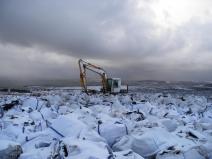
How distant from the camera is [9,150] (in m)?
4.65

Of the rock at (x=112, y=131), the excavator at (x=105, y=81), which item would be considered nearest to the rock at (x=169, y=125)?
the rock at (x=112, y=131)

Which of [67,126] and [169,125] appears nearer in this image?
[67,126]

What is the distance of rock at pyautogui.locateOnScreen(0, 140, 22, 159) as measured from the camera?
15.1 ft

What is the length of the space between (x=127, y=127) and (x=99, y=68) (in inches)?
1038

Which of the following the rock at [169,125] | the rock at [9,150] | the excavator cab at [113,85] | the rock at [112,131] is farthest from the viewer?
the excavator cab at [113,85]

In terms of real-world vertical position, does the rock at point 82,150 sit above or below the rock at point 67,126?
below

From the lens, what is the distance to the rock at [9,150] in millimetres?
4594

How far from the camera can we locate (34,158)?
455 cm

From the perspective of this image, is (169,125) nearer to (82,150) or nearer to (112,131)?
(112,131)

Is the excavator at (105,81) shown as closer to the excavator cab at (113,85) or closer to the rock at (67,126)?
the excavator cab at (113,85)

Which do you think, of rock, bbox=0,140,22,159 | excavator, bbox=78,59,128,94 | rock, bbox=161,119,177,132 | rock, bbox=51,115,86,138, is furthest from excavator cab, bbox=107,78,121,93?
rock, bbox=0,140,22,159

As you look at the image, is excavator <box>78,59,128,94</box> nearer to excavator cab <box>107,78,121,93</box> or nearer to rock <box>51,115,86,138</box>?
excavator cab <box>107,78,121,93</box>

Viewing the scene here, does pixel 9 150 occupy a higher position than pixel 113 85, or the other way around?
pixel 113 85

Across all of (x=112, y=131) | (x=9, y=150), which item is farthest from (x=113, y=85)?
(x=9, y=150)
